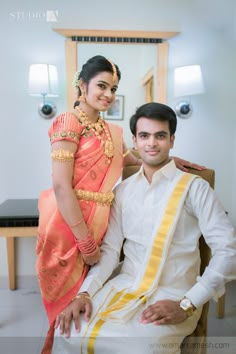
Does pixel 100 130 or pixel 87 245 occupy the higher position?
pixel 100 130

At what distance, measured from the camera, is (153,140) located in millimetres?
968

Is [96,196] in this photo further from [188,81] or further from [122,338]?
[188,81]

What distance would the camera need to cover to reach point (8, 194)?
177cm

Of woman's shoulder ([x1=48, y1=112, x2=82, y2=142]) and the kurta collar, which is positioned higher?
woman's shoulder ([x1=48, y1=112, x2=82, y2=142])

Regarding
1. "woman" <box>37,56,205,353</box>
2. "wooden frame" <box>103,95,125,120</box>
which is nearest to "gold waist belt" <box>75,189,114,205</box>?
"woman" <box>37,56,205,353</box>

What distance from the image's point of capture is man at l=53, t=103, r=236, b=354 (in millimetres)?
848

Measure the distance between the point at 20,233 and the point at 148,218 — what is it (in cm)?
83

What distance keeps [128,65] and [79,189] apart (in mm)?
916

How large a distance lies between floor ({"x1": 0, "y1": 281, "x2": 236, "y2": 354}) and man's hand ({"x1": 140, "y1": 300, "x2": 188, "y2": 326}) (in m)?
0.50

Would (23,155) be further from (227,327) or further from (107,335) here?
(227,327)

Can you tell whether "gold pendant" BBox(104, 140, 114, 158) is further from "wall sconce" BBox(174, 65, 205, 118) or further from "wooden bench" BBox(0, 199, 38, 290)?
"wall sconce" BBox(174, 65, 205, 118)

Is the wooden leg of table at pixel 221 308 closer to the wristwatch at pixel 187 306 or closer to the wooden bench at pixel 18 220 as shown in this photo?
the wristwatch at pixel 187 306

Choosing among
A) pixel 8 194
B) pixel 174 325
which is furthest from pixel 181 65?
pixel 174 325

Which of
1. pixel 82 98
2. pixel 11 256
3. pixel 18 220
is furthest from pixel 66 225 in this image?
pixel 11 256
